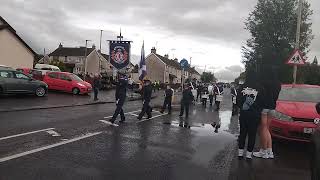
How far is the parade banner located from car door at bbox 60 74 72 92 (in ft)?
26.3

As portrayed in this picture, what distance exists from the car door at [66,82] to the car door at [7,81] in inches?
288

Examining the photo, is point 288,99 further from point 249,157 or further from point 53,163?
point 53,163

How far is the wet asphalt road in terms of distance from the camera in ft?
22.4

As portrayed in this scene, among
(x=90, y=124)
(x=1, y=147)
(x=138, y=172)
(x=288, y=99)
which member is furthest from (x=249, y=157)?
(x=90, y=124)

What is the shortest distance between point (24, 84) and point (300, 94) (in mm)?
17050

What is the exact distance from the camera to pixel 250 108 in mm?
8391

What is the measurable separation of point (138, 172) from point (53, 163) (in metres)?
1.42

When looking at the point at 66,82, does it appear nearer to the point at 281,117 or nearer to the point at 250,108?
the point at 281,117

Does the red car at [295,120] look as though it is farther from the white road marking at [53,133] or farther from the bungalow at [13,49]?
the bungalow at [13,49]

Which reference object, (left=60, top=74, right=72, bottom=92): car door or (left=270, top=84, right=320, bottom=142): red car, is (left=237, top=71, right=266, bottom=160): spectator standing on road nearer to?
(left=270, top=84, right=320, bottom=142): red car

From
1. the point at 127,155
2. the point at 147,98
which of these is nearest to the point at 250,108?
the point at 127,155

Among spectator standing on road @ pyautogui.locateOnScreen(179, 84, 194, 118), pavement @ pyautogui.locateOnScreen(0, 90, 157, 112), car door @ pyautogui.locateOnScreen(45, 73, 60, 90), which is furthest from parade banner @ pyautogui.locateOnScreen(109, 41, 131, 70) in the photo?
car door @ pyautogui.locateOnScreen(45, 73, 60, 90)

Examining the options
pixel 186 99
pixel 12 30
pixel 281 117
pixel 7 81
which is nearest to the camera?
pixel 281 117

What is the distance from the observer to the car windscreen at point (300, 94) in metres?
11.4
